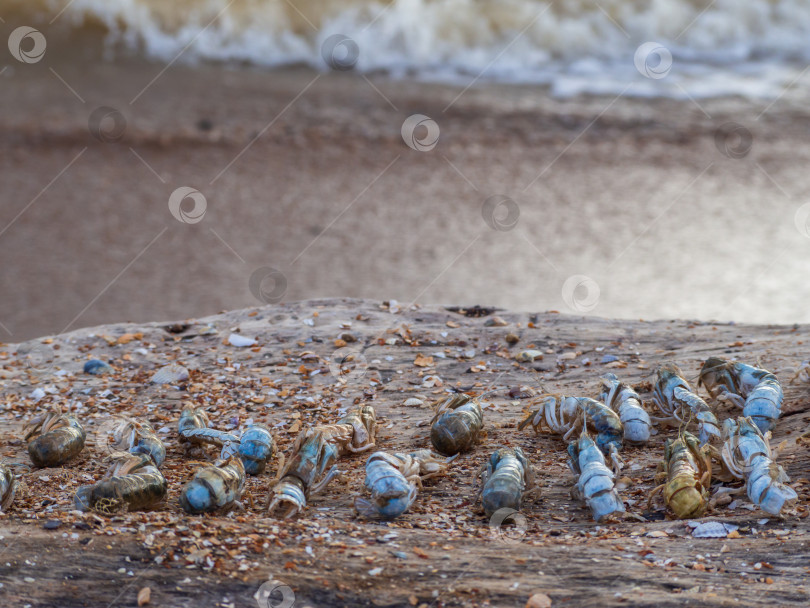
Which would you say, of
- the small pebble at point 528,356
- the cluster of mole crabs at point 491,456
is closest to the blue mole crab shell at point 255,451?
the cluster of mole crabs at point 491,456

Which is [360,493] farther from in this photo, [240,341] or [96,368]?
[96,368]

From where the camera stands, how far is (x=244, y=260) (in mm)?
4043

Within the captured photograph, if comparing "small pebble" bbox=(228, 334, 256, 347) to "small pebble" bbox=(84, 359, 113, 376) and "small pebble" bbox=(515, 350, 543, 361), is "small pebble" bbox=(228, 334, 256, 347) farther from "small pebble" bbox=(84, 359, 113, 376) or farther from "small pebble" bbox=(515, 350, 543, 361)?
"small pebble" bbox=(515, 350, 543, 361)

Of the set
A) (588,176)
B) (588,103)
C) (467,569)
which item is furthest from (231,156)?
(467,569)

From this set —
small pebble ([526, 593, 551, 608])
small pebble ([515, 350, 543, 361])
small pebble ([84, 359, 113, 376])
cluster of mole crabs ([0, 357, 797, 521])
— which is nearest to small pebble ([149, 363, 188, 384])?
small pebble ([84, 359, 113, 376])

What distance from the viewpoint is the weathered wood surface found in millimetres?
1527

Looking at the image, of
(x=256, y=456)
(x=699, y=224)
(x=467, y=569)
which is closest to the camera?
(x=467, y=569)

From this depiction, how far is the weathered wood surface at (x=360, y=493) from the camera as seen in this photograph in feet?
5.01

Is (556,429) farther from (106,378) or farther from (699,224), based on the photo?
(699,224)

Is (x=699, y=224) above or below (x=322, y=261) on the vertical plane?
above

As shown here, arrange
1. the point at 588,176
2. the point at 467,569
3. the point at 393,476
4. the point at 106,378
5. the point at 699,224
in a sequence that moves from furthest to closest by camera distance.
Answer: the point at 588,176, the point at 699,224, the point at 106,378, the point at 393,476, the point at 467,569

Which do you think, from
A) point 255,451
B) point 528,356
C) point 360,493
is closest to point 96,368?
point 255,451

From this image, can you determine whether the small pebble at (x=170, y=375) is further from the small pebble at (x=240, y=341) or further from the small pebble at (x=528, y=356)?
the small pebble at (x=528, y=356)

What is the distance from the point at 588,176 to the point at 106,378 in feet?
9.62
